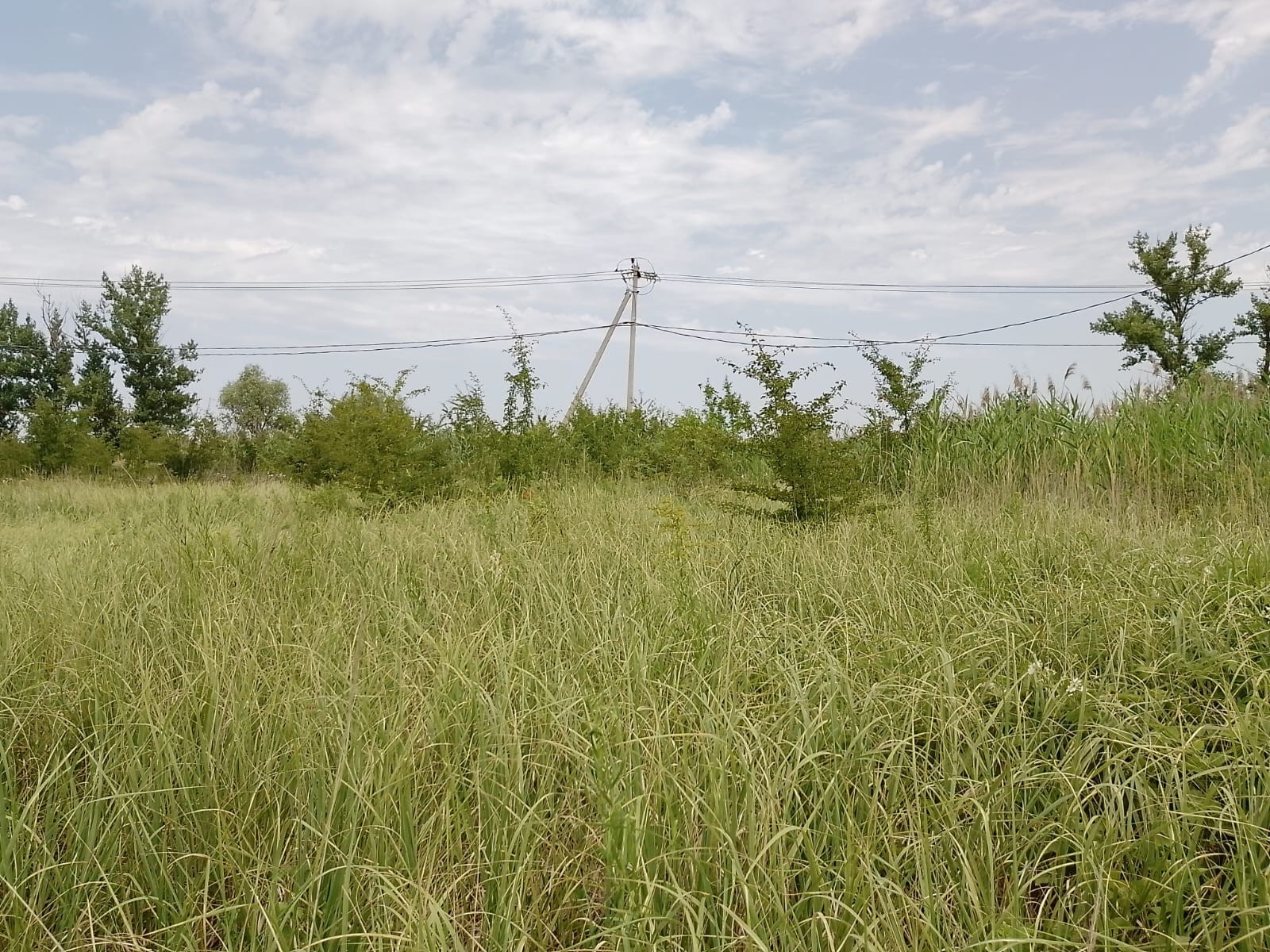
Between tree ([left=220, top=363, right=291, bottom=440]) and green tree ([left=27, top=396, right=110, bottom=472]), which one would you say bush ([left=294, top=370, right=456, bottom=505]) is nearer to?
green tree ([left=27, top=396, right=110, bottom=472])

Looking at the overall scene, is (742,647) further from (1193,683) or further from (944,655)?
(1193,683)

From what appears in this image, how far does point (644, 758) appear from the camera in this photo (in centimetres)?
213

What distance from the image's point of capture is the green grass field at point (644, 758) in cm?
170

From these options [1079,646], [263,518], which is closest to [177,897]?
[1079,646]

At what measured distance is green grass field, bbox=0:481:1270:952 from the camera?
1.70m

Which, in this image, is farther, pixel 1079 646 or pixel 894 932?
pixel 1079 646

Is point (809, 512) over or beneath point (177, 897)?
over

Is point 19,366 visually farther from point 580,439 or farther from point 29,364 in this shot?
point 580,439

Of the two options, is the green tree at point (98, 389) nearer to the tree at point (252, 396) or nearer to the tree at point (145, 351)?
the tree at point (145, 351)

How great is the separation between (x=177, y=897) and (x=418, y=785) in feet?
1.79

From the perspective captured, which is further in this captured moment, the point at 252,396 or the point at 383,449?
the point at 252,396

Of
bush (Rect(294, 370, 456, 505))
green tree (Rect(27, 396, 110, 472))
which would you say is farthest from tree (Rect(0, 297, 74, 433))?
bush (Rect(294, 370, 456, 505))

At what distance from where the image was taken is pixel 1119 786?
2.01 metres

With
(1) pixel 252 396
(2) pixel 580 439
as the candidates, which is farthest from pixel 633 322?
(1) pixel 252 396
